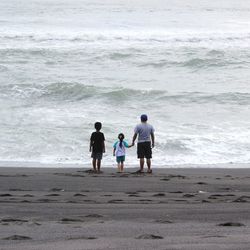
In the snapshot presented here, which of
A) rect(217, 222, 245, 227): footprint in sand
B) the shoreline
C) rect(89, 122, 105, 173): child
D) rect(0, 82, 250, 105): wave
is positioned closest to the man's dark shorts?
rect(89, 122, 105, 173): child

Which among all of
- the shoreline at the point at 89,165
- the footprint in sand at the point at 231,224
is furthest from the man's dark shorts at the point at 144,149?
the footprint in sand at the point at 231,224

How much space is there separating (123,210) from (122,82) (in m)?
22.2

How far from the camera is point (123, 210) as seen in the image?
7887 mm

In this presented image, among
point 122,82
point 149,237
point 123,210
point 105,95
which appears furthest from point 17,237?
point 122,82

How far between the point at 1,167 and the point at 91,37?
28.0m

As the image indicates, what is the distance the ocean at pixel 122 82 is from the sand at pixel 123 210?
3.59 meters

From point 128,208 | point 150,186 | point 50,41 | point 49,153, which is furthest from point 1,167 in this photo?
point 50,41

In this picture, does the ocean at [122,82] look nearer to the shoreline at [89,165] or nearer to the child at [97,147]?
the shoreline at [89,165]

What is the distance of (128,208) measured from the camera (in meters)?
8.09

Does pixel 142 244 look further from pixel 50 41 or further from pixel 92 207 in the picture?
pixel 50 41

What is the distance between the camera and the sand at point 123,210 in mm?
5559

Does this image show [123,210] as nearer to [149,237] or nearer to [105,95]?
[149,237]

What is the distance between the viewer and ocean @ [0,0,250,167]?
1772 centimetres

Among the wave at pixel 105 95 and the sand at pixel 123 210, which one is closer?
the sand at pixel 123 210
